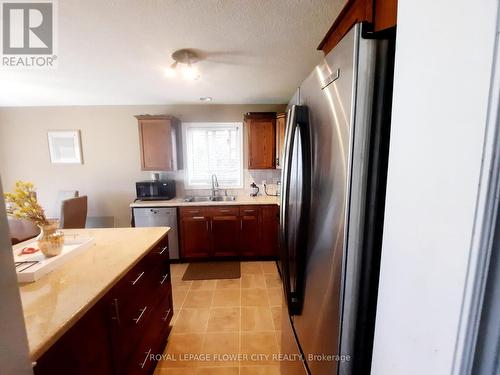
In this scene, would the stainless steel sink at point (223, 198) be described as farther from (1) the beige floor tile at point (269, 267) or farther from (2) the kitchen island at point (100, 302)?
(2) the kitchen island at point (100, 302)

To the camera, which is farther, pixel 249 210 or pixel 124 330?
pixel 249 210

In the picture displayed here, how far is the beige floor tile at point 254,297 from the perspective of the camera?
2.24 meters

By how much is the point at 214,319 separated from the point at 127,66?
2.59m

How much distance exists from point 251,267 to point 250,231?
50 cm

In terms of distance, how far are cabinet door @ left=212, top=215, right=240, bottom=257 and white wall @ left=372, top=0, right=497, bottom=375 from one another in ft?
8.60

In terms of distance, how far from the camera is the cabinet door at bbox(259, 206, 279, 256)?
306 cm

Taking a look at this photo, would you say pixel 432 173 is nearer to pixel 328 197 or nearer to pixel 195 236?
pixel 328 197

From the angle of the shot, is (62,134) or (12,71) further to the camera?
(62,134)

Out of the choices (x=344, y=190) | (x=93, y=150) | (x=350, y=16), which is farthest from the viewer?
(x=93, y=150)

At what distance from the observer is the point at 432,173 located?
378 mm

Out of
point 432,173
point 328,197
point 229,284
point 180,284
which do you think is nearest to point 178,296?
point 180,284

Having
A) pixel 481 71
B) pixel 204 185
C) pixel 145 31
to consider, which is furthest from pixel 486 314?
pixel 204 185

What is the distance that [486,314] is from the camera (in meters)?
0.31

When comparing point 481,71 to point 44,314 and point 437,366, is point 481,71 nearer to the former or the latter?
point 437,366
